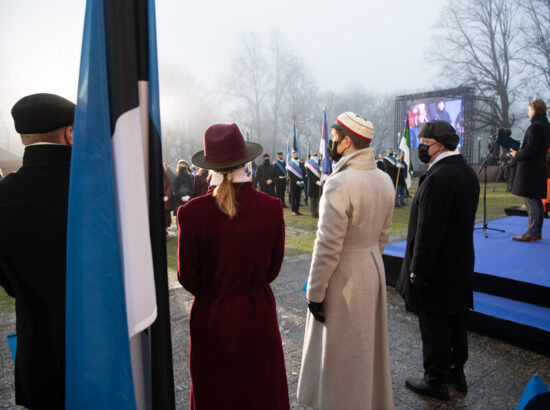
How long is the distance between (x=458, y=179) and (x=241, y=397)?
6.91 feet

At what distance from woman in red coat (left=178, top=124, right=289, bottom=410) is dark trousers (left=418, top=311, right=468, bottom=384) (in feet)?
4.82

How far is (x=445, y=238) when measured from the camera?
2842mm

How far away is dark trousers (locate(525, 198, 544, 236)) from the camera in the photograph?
20.1ft

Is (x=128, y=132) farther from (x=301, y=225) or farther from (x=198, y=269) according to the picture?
(x=301, y=225)

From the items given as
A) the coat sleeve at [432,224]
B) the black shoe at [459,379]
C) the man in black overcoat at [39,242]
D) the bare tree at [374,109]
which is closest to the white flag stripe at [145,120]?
the man in black overcoat at [39,242]

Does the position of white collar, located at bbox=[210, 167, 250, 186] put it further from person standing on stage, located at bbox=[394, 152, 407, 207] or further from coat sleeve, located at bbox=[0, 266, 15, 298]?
person standing on stage, located at bbox=[394, 152, 407, 207]

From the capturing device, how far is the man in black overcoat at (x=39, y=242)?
1.51 meters

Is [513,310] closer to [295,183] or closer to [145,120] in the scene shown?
[145,120]

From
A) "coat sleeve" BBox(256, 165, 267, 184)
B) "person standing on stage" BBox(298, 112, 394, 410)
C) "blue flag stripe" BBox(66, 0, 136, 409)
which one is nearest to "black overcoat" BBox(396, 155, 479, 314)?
"person standing on stage" BBox(298, 112, 394, 410)

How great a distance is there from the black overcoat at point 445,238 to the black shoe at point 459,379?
1.95ft

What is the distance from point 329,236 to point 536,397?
1.44 metres

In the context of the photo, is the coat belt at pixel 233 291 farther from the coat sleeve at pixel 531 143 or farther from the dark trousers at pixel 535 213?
the dark trousers at pixel 535 213

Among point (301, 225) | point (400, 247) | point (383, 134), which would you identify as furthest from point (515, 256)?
point (383, 134)

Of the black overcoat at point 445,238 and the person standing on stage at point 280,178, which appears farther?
the person standing on stage at point 280,178
